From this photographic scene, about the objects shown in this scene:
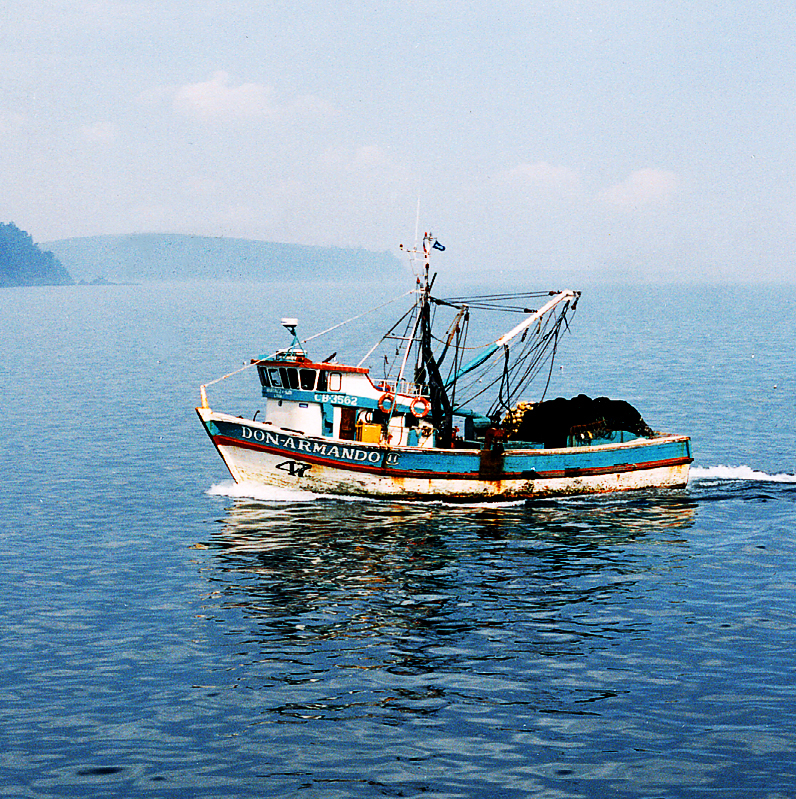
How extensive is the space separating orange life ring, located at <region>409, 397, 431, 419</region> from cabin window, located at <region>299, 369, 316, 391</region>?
452 centimetres

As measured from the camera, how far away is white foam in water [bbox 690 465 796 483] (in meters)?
48.8

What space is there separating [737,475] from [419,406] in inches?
695

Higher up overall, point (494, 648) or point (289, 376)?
point (289, 376)

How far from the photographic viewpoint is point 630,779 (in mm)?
20547

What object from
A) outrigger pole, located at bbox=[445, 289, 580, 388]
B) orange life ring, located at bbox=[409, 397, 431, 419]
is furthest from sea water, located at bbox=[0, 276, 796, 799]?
outrigger pole, located at bbox=[445, 289, 580, 388]

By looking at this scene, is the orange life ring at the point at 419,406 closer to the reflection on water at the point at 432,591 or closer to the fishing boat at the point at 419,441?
the fishing boat at the point at 419,441

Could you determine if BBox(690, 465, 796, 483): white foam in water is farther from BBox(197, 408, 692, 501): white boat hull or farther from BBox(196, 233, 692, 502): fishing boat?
BBox(197, 408, 692, 501): white boat hull

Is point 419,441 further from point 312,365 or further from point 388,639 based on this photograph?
point 388,639

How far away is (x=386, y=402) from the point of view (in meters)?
43.6

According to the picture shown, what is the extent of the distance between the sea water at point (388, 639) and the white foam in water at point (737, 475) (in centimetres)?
39

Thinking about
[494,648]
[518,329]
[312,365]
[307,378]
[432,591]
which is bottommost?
[494,648]

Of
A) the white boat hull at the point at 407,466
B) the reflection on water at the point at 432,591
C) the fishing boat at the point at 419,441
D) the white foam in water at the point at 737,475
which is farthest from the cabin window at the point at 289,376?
the white foam in water at the point at 737,475

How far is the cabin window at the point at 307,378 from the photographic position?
43.5m

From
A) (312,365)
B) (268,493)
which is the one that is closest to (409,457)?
(312,365)
